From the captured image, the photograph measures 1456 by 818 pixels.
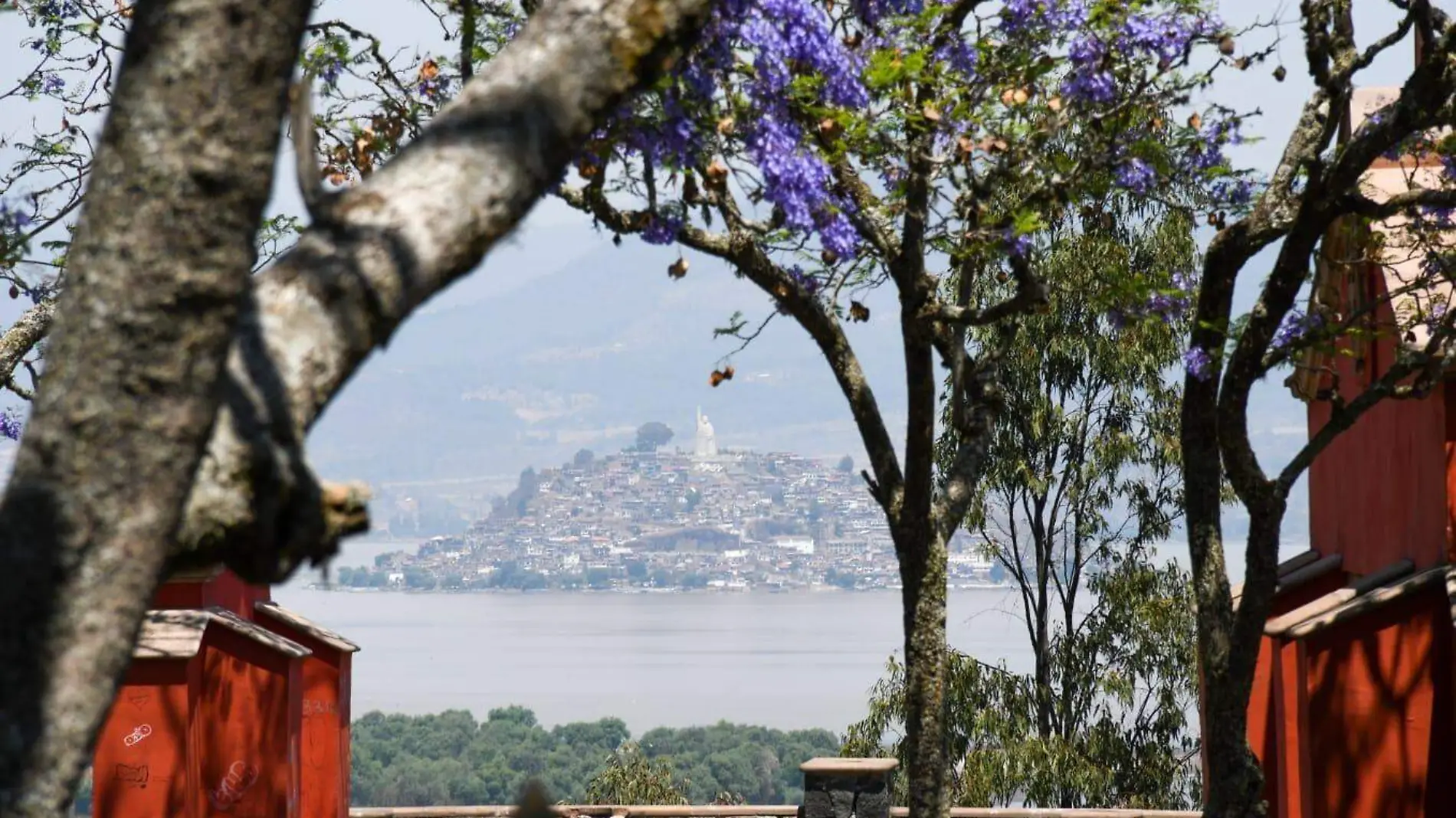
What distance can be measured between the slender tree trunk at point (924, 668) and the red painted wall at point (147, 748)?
639 cm

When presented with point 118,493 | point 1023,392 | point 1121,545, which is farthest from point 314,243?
point 1121,545

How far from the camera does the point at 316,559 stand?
148 inches

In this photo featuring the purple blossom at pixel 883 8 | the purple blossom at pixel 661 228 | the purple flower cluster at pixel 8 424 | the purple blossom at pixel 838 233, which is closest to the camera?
the purple blossom at pixel 838 233

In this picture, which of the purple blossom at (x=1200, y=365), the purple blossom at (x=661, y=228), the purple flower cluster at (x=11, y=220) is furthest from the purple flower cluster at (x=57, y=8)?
the purple blossom at (x=1200, y=365)

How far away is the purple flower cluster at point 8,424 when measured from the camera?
56.0 ft

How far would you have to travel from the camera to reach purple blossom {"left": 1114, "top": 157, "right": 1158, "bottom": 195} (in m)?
12.0

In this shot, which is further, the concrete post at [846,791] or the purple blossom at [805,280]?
the concrete post at [846,791]

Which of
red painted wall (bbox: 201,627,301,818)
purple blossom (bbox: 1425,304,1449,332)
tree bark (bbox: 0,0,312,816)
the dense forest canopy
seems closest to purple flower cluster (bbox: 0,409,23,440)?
red painted wall (bbox: 201,627,301,818)

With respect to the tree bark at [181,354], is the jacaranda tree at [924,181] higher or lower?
higher

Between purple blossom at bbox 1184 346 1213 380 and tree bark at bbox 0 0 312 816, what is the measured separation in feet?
28.9

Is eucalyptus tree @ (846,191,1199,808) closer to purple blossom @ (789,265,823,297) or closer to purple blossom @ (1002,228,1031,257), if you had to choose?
purple blossom @ (789,265,823,297)

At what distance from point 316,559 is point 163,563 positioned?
1.46 feet

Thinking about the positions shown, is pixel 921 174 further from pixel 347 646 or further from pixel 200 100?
pixel 347 646

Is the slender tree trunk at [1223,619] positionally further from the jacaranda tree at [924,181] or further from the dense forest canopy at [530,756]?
the dense forest canopy at [530,756]
